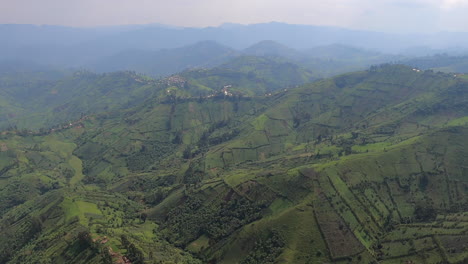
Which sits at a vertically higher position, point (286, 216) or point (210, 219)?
point (286, 216)

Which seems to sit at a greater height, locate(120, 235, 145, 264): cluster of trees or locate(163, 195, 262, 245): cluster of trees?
locate(120, 235, 145, 264): cluster of trees

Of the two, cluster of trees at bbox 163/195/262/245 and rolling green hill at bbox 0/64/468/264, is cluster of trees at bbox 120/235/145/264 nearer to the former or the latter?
rolling green hill at bbox 0/64/468/264

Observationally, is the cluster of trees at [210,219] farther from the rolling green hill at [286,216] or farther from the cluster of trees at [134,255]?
the cluster of trees at [134,255]

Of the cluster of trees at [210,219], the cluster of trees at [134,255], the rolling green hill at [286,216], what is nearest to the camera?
the cluster of trees at [134,255]

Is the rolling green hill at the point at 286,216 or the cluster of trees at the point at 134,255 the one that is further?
the rolling green hill at the point at 286,216

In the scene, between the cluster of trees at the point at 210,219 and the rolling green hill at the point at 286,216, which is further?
the cluster of trees at the point at 210,219

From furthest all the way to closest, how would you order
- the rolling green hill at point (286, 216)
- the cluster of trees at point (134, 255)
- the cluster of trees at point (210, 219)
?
the cluster of trees at point (210, 219) → the rolling green hill at point (286, 216) → the cluster of trees at point (134, 255)

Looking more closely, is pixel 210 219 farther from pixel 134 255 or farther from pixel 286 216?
pixel 134 255

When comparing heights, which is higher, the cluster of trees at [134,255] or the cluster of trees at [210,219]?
the cluster of trees at [134,255]

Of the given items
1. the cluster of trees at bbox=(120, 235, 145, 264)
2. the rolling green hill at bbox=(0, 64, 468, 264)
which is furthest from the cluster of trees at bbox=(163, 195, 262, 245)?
the cluster of trees at bbox=(120, 235, 145, 264)

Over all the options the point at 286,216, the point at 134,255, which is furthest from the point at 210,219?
the point at 134,255

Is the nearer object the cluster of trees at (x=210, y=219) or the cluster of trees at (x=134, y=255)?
the cluster of trees at (x=134, y=255)

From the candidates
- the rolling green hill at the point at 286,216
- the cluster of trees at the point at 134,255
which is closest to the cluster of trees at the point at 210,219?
the rolling green hill at the point at 286,216
